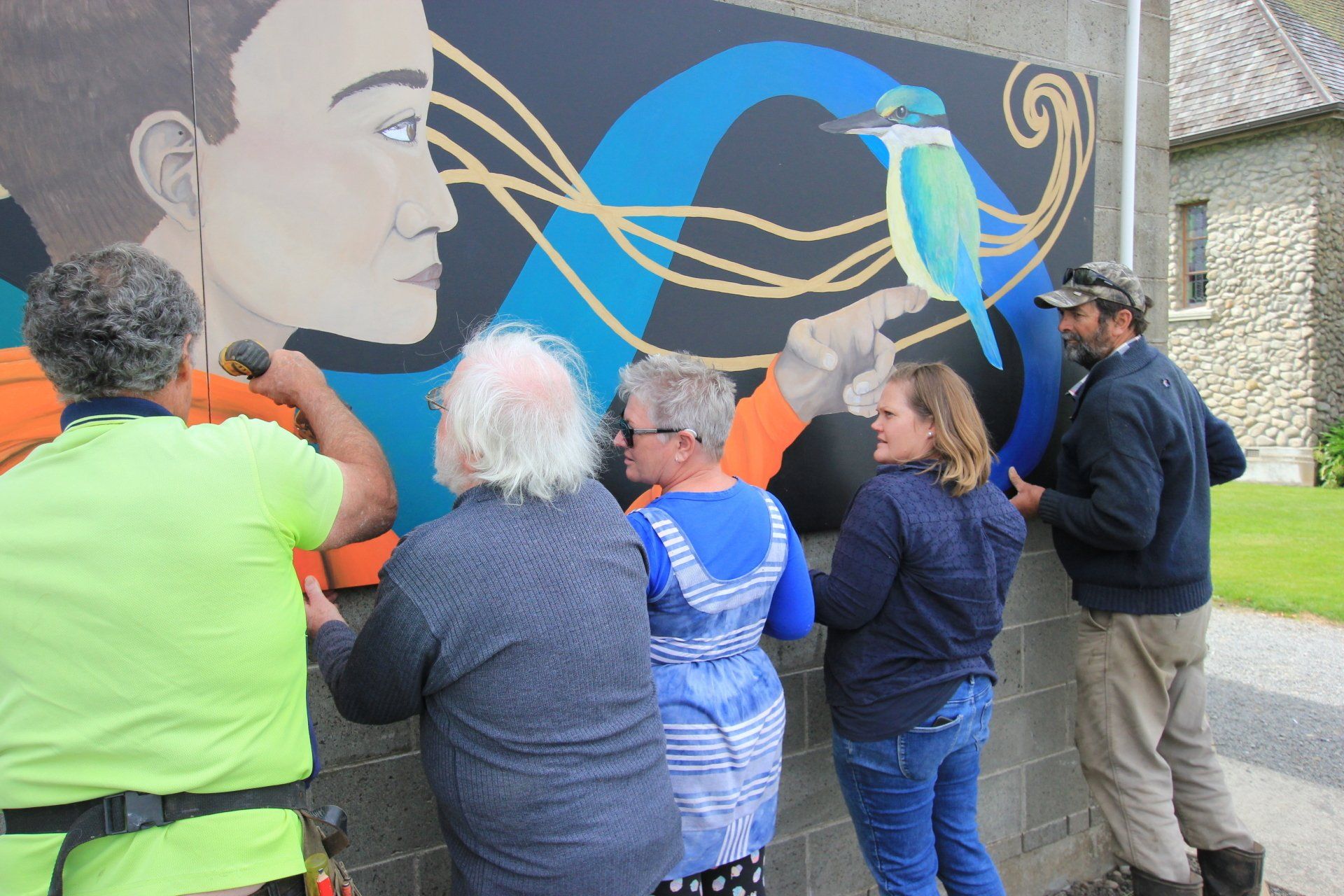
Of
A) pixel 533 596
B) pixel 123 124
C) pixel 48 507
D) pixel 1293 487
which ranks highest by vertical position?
pixel 123 124

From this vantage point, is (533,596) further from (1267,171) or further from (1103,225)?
(1267,171)

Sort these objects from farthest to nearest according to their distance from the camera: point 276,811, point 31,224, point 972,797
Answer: point 972,797 < point 31,224 < point 276,811

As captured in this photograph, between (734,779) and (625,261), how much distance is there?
130 cm

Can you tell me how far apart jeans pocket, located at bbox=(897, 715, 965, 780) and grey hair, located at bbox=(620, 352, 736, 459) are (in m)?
0.85

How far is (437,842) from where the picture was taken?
2.26m

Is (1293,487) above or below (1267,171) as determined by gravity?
below

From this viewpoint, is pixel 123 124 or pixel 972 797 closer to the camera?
pixel 123 124

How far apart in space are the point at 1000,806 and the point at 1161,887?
0.55 meters

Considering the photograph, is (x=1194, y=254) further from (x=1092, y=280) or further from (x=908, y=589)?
(x=908, y=589)

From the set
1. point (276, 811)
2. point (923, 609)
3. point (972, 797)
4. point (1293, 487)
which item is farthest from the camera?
point (1293, 487)

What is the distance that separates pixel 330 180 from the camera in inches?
79.7

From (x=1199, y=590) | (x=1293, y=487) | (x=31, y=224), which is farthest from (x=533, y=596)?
(x=1293, y=487)

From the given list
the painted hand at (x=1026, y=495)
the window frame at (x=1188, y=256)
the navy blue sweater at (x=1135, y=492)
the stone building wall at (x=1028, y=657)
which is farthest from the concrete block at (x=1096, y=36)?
the window frame at (x=1188, y=256)

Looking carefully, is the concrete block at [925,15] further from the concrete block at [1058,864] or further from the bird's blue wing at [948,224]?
the concrete block at [1058,864]
